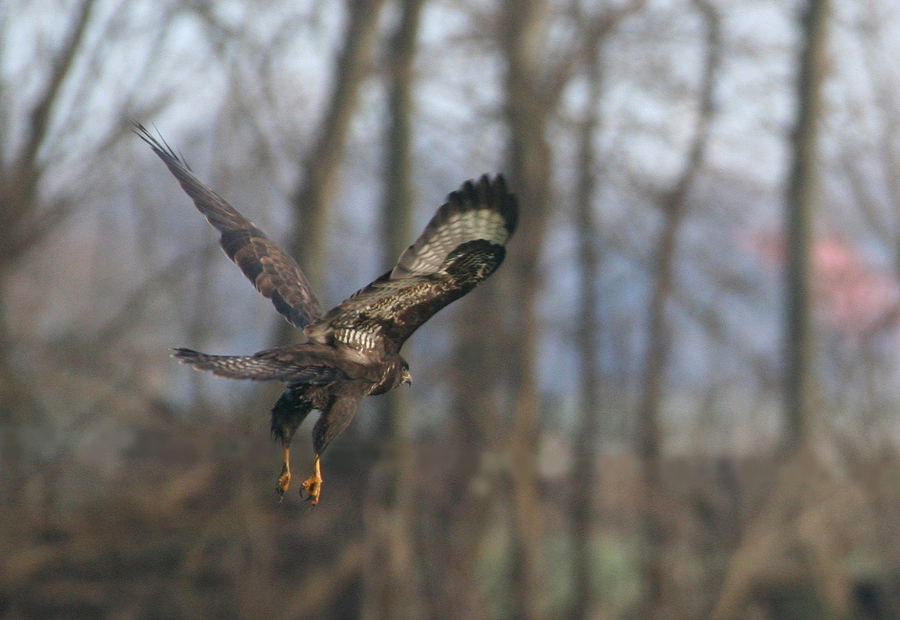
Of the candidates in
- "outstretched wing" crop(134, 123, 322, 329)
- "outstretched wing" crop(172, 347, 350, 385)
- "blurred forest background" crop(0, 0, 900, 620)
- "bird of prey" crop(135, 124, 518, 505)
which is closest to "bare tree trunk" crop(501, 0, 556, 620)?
"blurred forest background" crop(0, 0, 900, 620)

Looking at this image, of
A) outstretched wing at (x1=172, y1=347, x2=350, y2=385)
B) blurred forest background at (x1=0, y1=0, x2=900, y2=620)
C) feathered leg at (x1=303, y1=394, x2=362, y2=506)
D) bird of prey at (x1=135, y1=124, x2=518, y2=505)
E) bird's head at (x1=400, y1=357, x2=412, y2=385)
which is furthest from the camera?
blurred forest background at (x1=0, y1=0, x2=900, y2=620)

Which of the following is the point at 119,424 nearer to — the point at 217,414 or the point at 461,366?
the point at 217,414

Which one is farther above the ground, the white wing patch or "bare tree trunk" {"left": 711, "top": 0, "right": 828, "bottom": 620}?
"bare tree trunk" {"left": 711, "top": 0, "right": 828, "bottom": 620}

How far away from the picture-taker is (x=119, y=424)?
38.2ft

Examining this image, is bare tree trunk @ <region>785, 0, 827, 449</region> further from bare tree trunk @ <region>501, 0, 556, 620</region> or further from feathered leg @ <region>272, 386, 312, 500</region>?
feathered leg @ <region>272, 386, 312, 500</region>

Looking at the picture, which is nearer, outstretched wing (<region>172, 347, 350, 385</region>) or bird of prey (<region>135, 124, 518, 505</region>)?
outstretched wing (<region>172, 347, 350, 385</region>)

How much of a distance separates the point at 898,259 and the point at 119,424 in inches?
463

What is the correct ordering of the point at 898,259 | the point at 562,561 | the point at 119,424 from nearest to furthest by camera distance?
the point at 119,424, the point at 562,561, the point at 898,259

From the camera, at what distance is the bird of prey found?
4.00m

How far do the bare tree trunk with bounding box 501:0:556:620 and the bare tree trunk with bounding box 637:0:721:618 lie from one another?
159 centimetres

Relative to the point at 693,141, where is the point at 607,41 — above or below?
above

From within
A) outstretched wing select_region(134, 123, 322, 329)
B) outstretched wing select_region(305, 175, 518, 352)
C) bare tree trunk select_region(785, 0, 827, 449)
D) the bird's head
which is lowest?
the bird's head

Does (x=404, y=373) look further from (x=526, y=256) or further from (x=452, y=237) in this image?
(x=526, y=256)

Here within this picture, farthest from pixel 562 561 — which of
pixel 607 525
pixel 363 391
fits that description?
pixel 363 391
